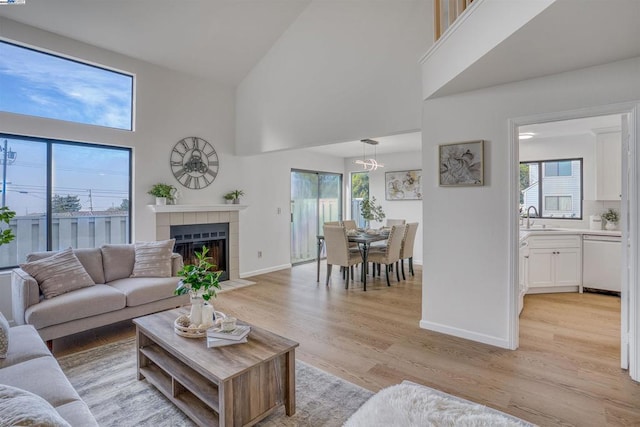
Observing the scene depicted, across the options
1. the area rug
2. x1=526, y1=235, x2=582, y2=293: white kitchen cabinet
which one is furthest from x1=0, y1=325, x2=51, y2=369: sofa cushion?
x1=526, y1=235, x2=582, y2=293: white kitchen cabinet

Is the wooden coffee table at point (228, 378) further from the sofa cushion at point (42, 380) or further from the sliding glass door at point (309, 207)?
the sliding glass door at point (309, 207)

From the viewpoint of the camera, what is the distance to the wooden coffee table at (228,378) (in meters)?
1.69

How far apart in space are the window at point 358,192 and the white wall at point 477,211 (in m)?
4.53

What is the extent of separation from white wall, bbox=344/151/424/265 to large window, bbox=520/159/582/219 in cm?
198

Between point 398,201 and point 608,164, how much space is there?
358cm

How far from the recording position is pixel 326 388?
2273mm

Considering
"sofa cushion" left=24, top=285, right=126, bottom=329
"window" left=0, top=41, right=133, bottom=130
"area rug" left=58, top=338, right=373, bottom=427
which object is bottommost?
"area rug" left=58, top=338, right=373, bottom=427

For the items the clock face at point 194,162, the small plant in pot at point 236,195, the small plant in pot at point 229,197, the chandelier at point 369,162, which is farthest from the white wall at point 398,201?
the clock face at point 194,162

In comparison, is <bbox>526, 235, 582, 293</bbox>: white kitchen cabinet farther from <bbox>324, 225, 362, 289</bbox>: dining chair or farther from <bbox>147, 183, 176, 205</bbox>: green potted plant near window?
<bbox>147, 183, 176, 205</bbox>: green potted plant near window

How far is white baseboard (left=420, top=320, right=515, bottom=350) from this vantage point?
2.89m

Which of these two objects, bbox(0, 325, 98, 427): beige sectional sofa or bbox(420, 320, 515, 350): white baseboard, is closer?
bbox(0, 325, 98, 427): beige sectional sofa

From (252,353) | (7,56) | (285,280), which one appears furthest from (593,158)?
(7,56)

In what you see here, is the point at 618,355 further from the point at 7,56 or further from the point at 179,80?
the point at 7,56

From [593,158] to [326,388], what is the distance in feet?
17.8
